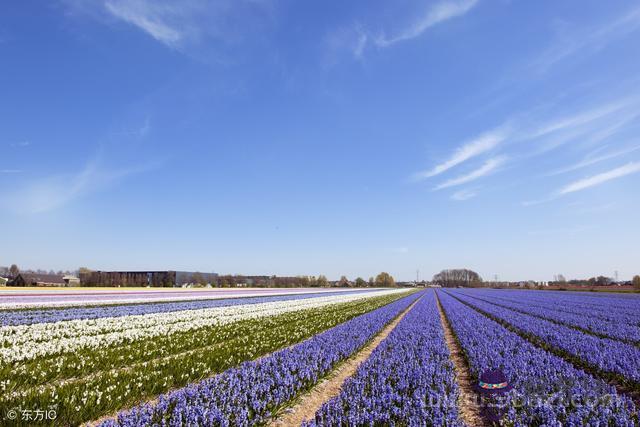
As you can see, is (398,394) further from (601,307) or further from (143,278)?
(143,278)

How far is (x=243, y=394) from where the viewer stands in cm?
659

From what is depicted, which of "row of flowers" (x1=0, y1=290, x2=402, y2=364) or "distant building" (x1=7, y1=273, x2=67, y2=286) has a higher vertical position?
"distant building" (x1=7, y1=273, x2=67, y2=286)

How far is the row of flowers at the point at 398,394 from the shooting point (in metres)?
5.50

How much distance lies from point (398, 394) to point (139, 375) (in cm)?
555

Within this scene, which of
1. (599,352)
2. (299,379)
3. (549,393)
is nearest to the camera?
(549,393)

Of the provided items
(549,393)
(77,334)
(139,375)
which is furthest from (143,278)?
(549,393)

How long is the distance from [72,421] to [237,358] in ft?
16.3

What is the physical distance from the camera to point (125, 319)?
18375 millimetres

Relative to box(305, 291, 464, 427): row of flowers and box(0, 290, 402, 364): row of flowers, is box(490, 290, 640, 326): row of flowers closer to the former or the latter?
box(305, 291, 464, 427): row of flowers

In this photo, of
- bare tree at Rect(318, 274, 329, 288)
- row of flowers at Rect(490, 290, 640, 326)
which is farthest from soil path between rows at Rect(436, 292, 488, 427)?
bare tree at Rect(318, 274, 329, 288)

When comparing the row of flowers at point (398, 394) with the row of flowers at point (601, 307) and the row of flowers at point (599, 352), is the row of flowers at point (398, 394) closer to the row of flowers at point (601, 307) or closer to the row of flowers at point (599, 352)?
the row of flowers at point (599, 352)

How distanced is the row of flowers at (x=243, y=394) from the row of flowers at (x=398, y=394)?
40.7 inches

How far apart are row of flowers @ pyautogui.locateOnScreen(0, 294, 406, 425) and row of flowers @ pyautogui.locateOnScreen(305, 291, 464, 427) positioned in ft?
11.9

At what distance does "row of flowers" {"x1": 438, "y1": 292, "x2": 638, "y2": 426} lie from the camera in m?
5.53
